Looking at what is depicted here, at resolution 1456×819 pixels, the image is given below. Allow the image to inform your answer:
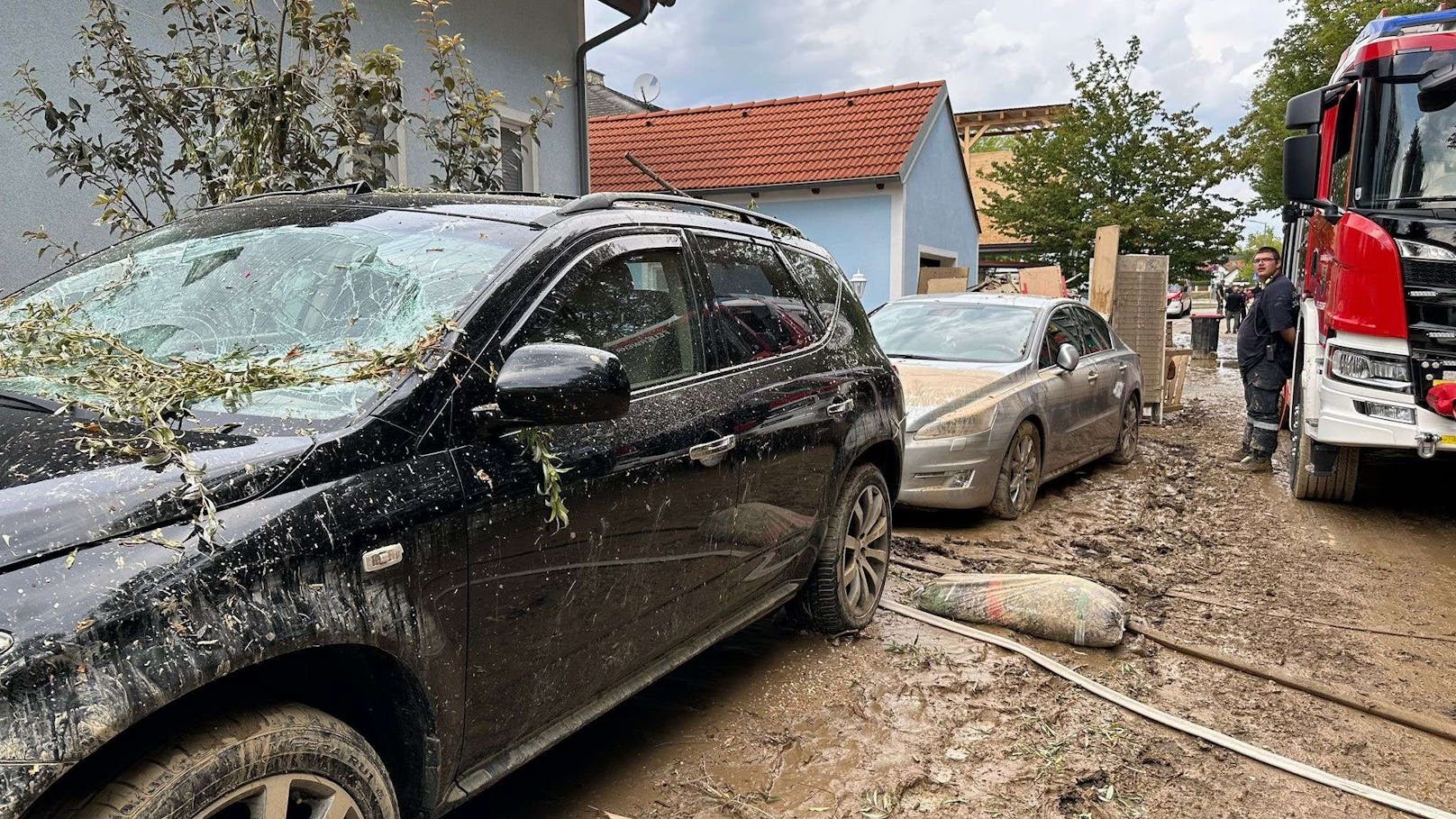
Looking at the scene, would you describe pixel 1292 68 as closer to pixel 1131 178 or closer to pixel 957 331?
pixel 1131 178

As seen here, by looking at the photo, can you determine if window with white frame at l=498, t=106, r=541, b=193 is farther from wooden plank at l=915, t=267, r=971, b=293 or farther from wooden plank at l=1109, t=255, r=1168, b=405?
wooden plank at l=1109, t=255, r=1168, b=405

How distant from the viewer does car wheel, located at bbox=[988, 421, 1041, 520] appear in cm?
671

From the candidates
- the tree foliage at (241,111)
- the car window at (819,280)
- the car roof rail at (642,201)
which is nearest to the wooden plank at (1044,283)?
the tree foliage at (241,111)

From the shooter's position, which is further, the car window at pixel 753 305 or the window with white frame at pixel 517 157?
the window with white frame at pixel 517 157

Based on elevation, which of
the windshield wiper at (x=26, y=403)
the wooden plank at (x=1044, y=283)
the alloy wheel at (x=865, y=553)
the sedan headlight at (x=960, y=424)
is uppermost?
the wooden plank at (x=1044, y=283)

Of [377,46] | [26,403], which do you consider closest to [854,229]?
[377,46]

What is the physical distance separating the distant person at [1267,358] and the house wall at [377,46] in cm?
680

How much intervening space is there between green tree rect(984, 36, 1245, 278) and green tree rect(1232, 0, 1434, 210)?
110 cm

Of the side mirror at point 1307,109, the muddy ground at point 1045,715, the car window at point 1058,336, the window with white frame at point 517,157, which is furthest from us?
the window with white frame at point 517,157

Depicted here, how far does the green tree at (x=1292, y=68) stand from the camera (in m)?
18.7

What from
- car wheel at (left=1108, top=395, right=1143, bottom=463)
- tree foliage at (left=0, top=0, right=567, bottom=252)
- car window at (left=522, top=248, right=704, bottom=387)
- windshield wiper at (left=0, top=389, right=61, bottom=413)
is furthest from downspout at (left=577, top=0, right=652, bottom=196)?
windshield wiper at (left=0, top=389, right=61, bottom=413)

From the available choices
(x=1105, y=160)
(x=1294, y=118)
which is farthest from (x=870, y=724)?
(x=1105, y=160)

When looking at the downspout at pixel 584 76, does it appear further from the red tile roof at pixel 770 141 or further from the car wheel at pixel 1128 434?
the red tile roof at pixel 770 141

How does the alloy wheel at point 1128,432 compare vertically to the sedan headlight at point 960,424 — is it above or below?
below
